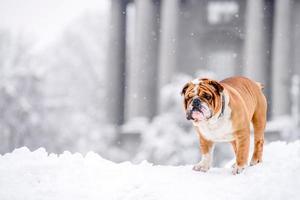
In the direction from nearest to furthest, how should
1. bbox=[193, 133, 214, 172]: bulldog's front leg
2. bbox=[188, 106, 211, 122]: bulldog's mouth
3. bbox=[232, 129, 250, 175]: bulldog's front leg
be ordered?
bbox=[188, 106, 211, 122]: bulldog's mouth
bbox=[232, 129, 250, 175]: bulldog's front leg
bbox=[193, 133, 214, 172]: bulldog's front leg

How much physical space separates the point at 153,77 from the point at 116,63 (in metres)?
3.08

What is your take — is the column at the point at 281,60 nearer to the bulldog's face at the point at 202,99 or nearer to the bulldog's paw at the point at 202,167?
the bulldog's paw at the point at 202,167

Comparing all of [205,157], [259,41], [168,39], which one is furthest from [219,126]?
[168,39]

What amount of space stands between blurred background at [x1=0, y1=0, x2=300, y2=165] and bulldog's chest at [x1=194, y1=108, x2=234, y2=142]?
73.8ft

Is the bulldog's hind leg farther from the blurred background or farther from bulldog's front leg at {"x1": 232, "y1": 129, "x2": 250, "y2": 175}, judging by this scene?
the blurred background

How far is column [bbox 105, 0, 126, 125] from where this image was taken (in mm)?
40375

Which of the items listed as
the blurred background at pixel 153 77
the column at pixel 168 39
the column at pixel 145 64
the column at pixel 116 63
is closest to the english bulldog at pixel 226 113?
the blurred background at pixel 153 77

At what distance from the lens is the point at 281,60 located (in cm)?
3641

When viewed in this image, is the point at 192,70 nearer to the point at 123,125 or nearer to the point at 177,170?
the point at 123,125

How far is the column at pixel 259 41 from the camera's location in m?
36.8

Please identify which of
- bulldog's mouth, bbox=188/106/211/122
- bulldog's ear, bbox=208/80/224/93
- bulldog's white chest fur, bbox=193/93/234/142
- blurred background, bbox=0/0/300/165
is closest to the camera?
bulldog's mouth, bbox=188/106/211/122

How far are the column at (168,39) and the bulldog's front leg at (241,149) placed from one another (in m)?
29.9

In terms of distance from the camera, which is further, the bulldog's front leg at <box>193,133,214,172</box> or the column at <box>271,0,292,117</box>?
the column at <box>271,0,292,117</box>

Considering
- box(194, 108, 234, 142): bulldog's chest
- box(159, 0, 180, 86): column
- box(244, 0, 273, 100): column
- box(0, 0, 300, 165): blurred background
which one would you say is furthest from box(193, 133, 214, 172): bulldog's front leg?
box(159, 0, 180, 86): column
